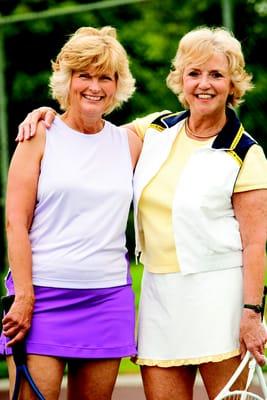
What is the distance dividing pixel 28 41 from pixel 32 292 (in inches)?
217

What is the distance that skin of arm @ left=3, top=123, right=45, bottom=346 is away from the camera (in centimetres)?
372

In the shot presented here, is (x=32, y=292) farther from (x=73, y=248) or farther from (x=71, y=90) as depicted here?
(x=71, y=90)

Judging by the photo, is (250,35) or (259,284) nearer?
(259,284)

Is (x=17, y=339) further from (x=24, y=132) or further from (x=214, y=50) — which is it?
(x=214, y=50)

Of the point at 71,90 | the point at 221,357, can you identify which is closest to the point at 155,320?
the point at 221,357

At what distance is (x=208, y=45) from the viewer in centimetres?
381

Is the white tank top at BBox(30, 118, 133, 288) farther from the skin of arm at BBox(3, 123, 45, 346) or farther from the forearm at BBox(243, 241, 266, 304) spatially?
the forearm at BBox(243, 241, 266, 304)

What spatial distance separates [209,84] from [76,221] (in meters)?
0.64

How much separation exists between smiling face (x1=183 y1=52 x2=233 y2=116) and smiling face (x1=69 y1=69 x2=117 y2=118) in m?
0.27

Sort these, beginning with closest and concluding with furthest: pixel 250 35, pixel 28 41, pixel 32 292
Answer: pixel 32 292, pixel 250 35, pixel 28 41

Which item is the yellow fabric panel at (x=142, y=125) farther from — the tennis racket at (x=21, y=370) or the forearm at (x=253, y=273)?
the tennis racket at (x=21, y=370)


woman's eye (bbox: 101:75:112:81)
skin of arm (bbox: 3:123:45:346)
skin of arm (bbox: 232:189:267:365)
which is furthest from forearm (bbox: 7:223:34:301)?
skin of arm (bbox: 232:189:267:365)

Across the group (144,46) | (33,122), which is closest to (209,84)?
(33,122)

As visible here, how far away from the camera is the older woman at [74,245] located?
373 centimetres
